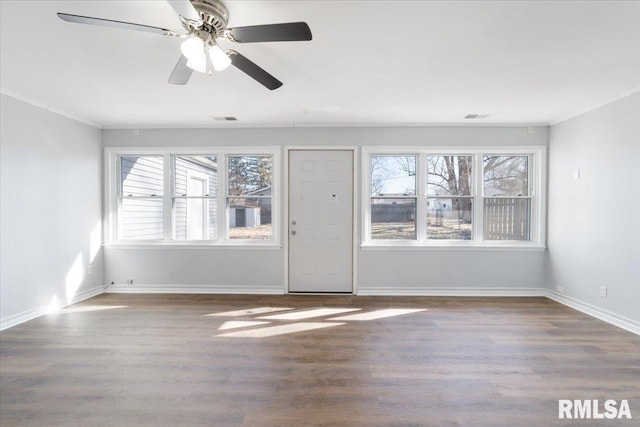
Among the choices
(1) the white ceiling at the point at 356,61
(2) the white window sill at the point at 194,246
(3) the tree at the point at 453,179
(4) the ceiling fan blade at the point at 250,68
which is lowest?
(2) the white window sill at the point at 194,246

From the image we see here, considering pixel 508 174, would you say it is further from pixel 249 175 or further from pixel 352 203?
pixel 249 175

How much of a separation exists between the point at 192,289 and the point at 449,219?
4.00 m

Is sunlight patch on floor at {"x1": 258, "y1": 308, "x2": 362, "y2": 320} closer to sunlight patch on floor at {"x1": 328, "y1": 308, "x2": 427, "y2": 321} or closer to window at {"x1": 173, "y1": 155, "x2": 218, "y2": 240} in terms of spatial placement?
sunlight patch on floor at {"x1": 328, "y1": 308, "x2": 427, "y2": 321}

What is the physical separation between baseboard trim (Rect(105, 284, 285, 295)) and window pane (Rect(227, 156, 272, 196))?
1.42 m

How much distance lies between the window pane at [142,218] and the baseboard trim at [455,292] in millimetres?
3254

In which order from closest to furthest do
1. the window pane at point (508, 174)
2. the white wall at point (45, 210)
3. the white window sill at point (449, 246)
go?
the white wall at point (45, 210) < the white window sill at point (449, 246) < the window pane at point (508, 174)

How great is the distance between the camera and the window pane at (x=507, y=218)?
4.54 meters

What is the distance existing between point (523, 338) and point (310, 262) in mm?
2698

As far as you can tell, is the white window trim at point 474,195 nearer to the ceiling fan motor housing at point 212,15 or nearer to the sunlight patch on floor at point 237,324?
the sunlight patch on floor at point 237,324

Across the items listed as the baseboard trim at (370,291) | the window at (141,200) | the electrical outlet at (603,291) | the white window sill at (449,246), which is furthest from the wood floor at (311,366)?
the window at (141,200)

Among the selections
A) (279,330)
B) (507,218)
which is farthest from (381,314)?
(507,218)

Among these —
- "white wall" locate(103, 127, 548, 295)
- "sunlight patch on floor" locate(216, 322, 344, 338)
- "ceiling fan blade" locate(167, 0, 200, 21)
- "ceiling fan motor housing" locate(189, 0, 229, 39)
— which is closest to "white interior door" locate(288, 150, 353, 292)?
"white wall" locate(103, 127, 548, 295)

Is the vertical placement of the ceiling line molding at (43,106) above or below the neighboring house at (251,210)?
above

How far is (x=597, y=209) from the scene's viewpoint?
142 inches
